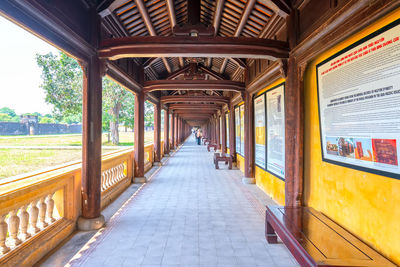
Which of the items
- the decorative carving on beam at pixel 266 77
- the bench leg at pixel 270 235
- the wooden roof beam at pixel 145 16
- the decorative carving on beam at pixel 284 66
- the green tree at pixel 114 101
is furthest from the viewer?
the green tree at pixel 114 101

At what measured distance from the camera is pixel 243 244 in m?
2.97

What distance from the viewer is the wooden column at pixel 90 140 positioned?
3.47 m

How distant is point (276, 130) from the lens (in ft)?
15.2

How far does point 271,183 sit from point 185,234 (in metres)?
2.61

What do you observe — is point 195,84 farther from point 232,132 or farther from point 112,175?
point 232,132

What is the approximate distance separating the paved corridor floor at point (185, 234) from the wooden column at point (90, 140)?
467 mm

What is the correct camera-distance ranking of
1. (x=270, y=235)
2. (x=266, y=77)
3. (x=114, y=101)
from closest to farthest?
(x=270, y=235)
(x=266, y=77)
(x=114, y=101)

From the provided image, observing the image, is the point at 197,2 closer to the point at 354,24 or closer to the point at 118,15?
the point at 118,15

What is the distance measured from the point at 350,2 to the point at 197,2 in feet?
7.16

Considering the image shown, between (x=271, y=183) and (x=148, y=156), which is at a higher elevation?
(x=148, y=156)

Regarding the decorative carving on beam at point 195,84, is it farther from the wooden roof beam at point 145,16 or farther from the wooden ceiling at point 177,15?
the wooden roof beam at point 145,16

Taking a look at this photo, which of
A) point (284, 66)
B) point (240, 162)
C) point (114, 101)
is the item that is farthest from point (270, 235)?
point (114, 101)

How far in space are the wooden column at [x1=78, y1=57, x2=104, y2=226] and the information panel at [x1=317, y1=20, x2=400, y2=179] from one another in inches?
131

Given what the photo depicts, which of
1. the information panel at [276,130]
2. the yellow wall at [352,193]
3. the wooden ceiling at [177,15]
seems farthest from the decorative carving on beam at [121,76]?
the yellow wall at [352,193]
